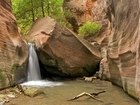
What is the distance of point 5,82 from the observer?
8.73 meters

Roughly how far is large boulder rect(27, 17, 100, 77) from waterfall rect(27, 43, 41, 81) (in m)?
0.36

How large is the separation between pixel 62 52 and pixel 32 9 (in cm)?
809

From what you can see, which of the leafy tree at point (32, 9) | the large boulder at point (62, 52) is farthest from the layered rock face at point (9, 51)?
the leafy tree at point (32, 9)

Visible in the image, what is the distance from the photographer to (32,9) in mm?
18953

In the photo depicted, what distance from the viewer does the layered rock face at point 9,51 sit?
9000mm

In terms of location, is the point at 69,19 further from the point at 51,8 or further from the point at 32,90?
the point at 32,90

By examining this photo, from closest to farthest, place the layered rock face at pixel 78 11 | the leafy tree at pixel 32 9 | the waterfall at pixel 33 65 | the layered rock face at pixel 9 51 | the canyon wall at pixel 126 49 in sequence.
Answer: the canyon wall at pixel 126 49 → the layered rock face at pixel 9 51 → the waterfall at pixel 33 65 → the leafy tree at pixel 32 9 → the layered rock face at pixel 78 11

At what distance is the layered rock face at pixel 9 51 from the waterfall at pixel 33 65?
3.37 ft

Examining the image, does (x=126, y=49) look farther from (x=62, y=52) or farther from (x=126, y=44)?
(x=62, y=52)

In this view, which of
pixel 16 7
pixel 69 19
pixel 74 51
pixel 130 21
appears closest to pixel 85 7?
pixel 69 19

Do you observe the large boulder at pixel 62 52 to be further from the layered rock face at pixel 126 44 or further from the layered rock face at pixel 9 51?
the layered rock face at pixel 126 44

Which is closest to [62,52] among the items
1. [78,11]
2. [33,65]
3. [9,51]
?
[33,65]

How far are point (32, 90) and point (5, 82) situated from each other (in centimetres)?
172

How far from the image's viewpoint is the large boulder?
12461 mm
